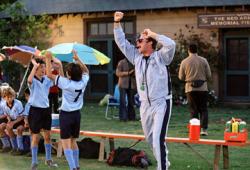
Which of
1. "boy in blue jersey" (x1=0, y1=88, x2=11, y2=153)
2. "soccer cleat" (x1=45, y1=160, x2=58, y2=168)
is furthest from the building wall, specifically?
"soccer cleat" (x1=45, y1=160, x2=58, y2=168)

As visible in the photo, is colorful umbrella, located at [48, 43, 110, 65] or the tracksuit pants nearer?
the tracksuit pants

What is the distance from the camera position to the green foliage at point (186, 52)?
20250mm

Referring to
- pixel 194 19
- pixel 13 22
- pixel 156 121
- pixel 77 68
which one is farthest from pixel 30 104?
pixel 13 22

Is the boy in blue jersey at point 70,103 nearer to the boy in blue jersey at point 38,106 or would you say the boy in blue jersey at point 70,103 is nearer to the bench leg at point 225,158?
Result: the boy in blue jersey at point 38,106

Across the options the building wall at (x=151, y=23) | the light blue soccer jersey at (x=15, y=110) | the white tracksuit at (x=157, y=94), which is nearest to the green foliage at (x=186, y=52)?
the building wall at (x=151, y=23)

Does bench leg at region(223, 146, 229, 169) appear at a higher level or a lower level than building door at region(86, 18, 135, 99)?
lower

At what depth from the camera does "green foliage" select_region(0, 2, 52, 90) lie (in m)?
22.5

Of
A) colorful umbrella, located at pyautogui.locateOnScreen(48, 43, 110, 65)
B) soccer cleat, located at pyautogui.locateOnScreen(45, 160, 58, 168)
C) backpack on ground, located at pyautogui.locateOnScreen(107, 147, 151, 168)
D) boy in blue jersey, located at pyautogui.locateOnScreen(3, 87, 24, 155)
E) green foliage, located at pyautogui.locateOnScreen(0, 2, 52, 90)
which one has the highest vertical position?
green foliage, located at pyautogui.locateOnScreen(0, 2, 52, 90)

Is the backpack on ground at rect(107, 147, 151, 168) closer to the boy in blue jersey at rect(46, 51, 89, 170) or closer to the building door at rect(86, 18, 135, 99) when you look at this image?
the boy in blue jersey at rect(46, 51, 89, 170)

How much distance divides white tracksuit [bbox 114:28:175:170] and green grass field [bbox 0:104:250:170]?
2022 mm

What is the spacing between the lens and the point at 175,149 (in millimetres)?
11547

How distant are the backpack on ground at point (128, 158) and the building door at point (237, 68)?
1087 cm

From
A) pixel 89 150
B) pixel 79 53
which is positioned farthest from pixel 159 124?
pixel 79 53

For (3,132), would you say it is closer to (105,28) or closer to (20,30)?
(105,28)
